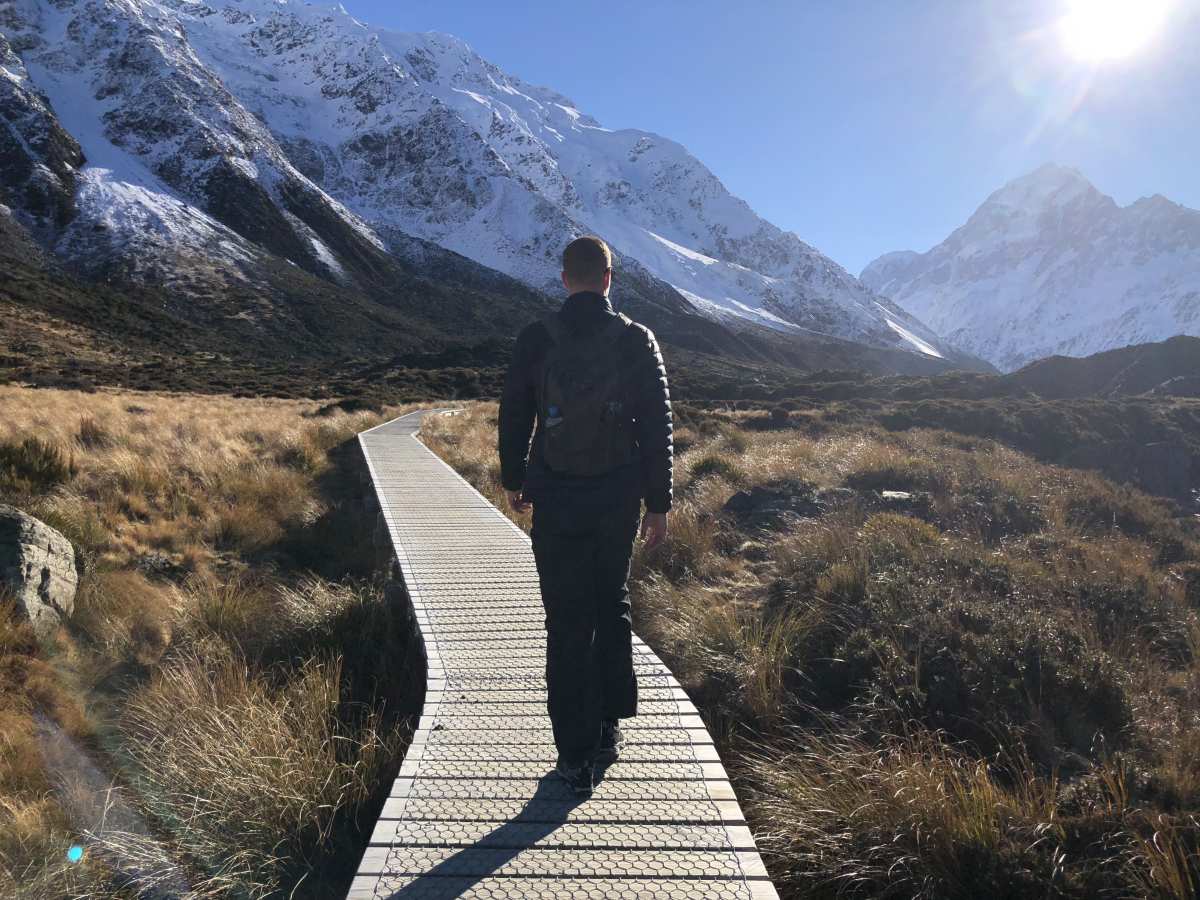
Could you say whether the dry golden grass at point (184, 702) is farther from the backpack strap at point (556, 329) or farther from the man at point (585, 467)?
the backpack strap at point (556, 329)

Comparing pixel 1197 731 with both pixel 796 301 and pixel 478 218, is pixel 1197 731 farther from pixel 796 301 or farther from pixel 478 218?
pixel 796 301

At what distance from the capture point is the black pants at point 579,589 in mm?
2801

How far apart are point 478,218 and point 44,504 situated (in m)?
141

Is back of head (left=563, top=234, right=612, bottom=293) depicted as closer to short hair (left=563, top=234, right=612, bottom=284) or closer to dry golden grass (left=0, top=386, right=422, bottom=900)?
short hair (left=563, top=234, right=612, bottom=284)

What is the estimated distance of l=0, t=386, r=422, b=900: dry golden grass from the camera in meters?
2.62

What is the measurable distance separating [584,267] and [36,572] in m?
4.47

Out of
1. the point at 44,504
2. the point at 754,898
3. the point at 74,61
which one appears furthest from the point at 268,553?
the point at 74,61

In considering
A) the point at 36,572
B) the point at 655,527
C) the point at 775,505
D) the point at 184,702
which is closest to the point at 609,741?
the point at 655,527

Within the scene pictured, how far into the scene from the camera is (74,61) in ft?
324

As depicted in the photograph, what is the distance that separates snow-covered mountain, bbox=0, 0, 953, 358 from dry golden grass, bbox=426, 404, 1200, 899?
76475mm

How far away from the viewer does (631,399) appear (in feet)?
9.31

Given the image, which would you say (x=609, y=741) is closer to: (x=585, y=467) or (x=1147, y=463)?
(x=585, y=467)

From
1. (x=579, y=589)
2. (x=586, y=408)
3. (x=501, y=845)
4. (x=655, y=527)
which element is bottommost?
(x=501, y=845)

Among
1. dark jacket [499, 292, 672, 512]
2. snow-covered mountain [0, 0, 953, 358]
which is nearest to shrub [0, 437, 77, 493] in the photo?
dark jacket [499, 292, 672, 512]
